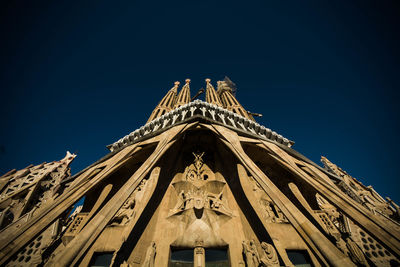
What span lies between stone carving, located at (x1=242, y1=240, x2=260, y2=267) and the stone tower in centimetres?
4

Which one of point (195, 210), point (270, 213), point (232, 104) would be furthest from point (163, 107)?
Answer: point (270, 213)

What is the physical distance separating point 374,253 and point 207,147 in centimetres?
1098

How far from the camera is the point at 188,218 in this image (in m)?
9.12

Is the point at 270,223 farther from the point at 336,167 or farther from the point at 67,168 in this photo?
the point at 67,168

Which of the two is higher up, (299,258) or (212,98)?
(212,98)

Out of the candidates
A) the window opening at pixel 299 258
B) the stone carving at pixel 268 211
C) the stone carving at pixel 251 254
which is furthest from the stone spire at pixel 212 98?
the window opening at pixel 299 258

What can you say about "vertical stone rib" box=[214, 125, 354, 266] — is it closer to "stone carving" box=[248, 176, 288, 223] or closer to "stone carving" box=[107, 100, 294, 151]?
"stone carving" box=[248, 176, 288, 223]

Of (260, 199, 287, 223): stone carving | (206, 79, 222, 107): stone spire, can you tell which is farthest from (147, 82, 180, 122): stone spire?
(260, 199, 287, 223): stone carving

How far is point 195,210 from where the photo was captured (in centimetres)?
925

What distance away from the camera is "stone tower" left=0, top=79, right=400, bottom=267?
529cm

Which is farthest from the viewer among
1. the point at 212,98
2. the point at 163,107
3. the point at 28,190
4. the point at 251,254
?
the point at 212,98

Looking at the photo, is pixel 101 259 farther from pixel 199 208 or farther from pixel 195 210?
pixel 199 208

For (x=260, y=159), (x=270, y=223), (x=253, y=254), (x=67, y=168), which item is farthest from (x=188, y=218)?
(x=67, y=168)

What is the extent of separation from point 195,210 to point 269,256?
4113 millimetres
